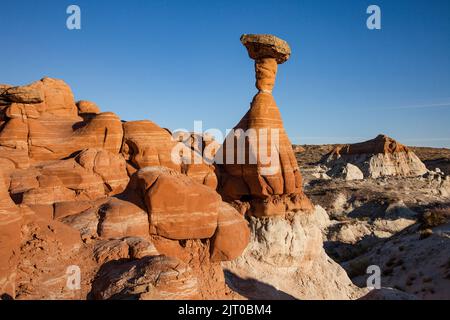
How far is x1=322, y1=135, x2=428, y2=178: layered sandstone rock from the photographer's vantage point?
193 ft

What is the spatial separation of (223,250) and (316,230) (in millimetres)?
6429

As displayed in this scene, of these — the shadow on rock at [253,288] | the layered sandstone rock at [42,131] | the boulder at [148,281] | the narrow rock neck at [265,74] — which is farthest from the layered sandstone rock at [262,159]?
the boulder at [148,281]

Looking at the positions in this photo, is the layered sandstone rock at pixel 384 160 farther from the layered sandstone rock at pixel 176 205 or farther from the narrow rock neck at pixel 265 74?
the layered sandstone rock at pixel 176 205

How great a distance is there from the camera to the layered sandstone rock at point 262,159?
15.3 meters

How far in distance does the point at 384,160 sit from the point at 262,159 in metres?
51.7

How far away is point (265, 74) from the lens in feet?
55.3

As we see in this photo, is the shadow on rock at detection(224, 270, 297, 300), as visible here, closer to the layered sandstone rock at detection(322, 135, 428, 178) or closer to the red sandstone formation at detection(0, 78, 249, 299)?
the red sandstone formation at detection(0, 78, 249, 299)

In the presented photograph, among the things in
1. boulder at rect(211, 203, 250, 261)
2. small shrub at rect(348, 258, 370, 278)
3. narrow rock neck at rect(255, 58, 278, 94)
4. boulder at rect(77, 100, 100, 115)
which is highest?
narrow rock neck at rect(255, 58, 278, 94)

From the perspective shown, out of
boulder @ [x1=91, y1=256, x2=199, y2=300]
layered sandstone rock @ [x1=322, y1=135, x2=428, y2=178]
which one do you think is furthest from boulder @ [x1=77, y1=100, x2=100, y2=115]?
layered sandstone rock @ [x1=322, y1=135, x2=428, y2=178]

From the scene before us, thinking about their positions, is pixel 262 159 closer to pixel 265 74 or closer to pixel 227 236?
pixel 265 74

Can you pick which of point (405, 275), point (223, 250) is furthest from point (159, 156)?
point (405, 275)

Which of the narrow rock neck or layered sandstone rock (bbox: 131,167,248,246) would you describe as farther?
the narrow rock neck

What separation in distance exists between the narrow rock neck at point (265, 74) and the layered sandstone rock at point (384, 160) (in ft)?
153

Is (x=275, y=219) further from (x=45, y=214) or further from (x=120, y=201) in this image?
(x=45, y=214)
